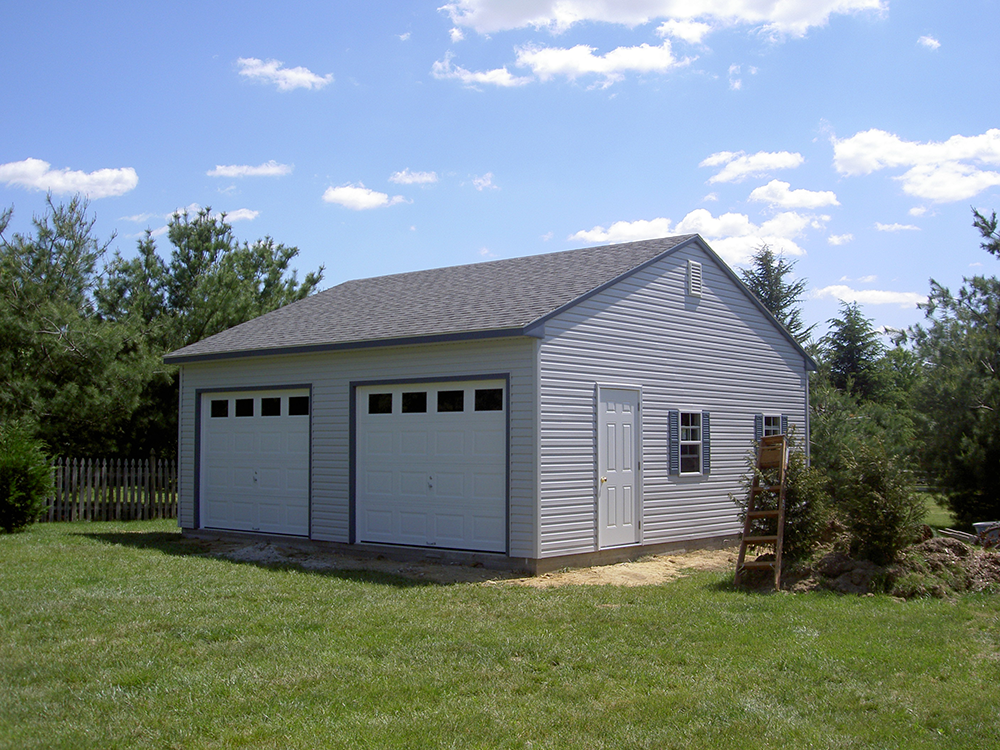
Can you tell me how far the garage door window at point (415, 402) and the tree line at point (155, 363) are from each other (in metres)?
9.08

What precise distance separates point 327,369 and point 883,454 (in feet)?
26.6

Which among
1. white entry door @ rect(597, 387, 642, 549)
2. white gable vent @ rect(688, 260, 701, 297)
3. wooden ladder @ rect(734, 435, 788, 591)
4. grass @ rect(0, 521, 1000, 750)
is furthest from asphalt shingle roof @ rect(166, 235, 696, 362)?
grass @ rect(0, 521, 1000, 750)

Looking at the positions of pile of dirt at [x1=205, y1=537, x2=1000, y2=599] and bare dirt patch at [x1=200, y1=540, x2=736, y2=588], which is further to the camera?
bare dirt patch at [x1=200, y1=540, x2=736, y2=588]

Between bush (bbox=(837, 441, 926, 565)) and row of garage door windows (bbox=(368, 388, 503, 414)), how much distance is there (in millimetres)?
4521

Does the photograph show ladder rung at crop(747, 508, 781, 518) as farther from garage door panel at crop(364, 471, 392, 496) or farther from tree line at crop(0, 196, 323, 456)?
tree line at crop(0, 196, 323, 456)

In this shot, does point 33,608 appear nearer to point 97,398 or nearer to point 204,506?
point 204,506

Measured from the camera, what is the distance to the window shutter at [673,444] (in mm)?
14094

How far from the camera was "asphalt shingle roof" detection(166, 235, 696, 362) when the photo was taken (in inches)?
503

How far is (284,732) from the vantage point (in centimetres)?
528

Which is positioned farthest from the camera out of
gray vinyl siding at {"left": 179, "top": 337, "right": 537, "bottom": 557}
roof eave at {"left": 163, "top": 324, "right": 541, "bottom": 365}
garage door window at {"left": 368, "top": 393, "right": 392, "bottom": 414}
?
garage door window at {"left": 368, "top": 393, "right": 392, "bottom": 414}

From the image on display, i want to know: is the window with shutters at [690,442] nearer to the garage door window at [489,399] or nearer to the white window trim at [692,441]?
the white window trim at [692,441]

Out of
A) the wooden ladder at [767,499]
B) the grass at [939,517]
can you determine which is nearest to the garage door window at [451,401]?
the wooden ladder at [767,499]

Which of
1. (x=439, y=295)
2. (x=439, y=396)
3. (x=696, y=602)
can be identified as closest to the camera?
(x=696, y=602)

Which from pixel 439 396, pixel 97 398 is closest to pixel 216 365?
pixel 439 396
